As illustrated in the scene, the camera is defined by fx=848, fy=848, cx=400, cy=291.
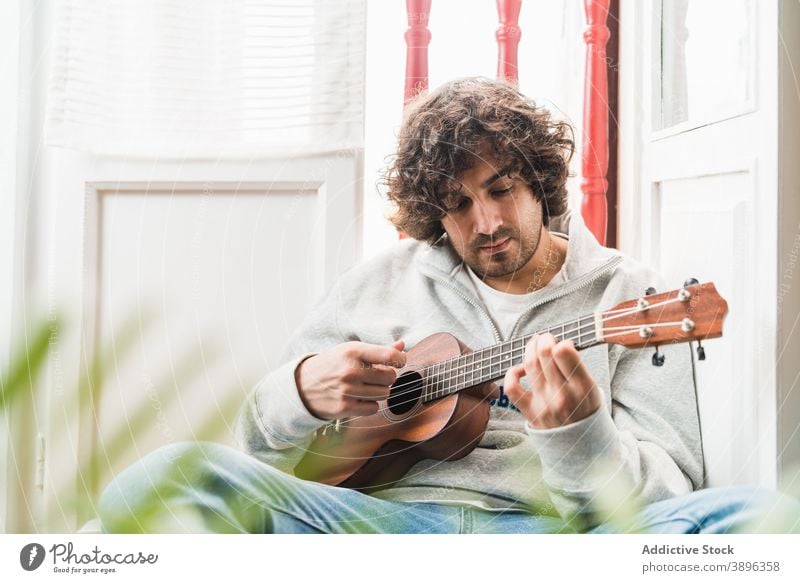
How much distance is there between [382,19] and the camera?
0.94m

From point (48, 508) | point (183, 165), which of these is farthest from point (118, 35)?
point (48, 508)

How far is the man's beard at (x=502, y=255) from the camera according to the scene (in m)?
0.90

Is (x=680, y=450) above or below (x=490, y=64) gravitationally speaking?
below

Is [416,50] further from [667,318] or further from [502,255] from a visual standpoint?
[667,318]

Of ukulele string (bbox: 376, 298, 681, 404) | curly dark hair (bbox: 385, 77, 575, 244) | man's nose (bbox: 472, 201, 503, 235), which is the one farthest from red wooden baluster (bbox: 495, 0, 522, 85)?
ukulele string (bbox: 376, 298, 681, 404)

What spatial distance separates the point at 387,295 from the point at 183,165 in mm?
270

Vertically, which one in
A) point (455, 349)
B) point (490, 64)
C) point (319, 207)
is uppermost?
point (490, 64)

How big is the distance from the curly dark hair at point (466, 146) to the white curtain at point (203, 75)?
0.08m

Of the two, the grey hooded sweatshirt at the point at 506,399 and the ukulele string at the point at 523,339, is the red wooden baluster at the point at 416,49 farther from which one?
the ukulele string at the point at 523,339

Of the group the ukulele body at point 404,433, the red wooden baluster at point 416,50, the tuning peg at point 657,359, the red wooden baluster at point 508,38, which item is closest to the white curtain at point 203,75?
the red wooden baluster at point 416,50

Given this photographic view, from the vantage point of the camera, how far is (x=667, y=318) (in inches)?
31.9

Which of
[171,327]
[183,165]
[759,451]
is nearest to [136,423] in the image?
[171,327]

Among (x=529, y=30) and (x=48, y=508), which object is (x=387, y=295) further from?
(x=48, y=508)

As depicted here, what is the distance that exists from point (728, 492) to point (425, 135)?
0.50 metres
